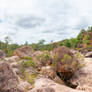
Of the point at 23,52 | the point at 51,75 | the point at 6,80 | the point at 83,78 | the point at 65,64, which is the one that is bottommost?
the point at 83,78

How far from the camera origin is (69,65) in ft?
40.2

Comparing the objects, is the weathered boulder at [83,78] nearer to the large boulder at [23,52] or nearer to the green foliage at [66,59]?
the green foliage at [66,59]

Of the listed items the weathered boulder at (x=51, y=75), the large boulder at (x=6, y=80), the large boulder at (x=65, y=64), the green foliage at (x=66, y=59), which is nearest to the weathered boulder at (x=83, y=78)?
the large boulder at (x=65, y=64)

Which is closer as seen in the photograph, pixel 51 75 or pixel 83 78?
pixel 83 78

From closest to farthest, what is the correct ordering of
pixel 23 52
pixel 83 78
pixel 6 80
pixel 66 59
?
1. pixel 6 80
2. pixel 83 78
3. pixel 66 59
4. pixel 23 52

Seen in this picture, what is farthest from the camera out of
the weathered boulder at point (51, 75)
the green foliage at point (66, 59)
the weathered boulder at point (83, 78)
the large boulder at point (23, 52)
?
the large boulder at point (23, 52)

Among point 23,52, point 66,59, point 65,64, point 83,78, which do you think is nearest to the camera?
point 83,78

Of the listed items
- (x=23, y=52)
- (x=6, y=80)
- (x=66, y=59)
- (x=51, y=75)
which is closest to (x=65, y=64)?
(x=66, y=59)

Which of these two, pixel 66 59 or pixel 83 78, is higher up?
pixel 66 59

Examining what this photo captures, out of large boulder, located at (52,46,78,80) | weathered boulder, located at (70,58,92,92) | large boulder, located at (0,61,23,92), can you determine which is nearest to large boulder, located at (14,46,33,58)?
large boulder, located at (52,46,78,80)

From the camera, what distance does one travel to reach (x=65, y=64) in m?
12.3

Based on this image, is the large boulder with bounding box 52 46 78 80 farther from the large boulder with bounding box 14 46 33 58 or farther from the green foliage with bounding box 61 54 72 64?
the large boulder with bounding box 14 46 33 58

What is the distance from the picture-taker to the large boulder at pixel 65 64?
40.3 ft

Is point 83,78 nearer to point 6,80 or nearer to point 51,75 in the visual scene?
point 51,75
